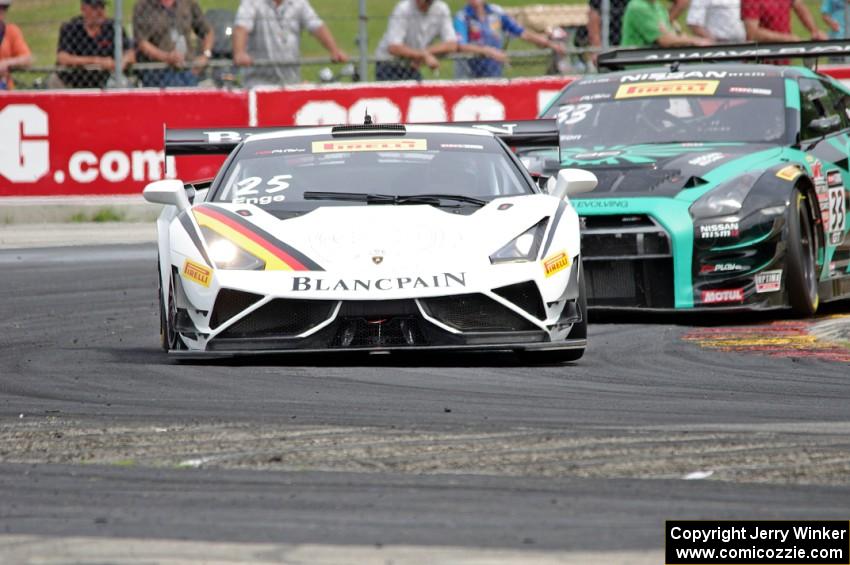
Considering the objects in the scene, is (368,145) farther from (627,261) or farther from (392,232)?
(627,261)

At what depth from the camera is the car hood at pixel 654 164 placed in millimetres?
10031

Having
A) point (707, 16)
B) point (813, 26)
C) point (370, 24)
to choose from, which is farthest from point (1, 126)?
point (813, 26)

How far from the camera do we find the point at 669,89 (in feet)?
37.4

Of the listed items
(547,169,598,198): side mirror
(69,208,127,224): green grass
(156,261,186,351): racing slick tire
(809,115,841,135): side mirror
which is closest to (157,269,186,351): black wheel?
(156,261,186,351): racing slick tire

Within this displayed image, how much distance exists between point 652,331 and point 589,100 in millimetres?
2445

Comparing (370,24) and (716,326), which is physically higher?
(370,24)

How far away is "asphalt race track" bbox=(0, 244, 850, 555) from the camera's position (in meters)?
4.68

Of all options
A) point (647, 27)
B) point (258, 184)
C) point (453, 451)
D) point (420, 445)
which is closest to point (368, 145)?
point (258, 184)

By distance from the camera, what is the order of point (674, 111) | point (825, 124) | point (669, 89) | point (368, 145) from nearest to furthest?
point (368, 145) < point (825, 124) < point (674, 111) < point (669, 89)

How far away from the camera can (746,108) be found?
36.3 feet

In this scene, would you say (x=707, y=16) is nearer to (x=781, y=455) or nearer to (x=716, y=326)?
(x=716, y=326)

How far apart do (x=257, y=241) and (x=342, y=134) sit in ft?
5.11

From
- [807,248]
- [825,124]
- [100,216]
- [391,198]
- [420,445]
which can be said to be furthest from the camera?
[100,216]

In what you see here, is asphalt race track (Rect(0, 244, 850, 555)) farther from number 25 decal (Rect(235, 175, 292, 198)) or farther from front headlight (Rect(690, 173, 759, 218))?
front headlight (Rect(690, 173, 759, 218))
